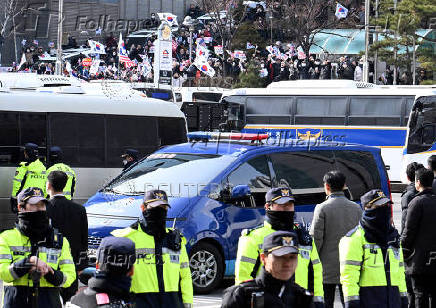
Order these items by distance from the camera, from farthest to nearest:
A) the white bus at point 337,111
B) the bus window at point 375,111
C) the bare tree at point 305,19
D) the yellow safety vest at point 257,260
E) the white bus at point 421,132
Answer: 1. the bare tree at point 305,19
2. the bus window at point 375,111
3. the white bus at point 337,111
4. the white bus at point 421,132
5. the yellow safety vest at point 257,260

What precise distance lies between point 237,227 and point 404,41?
3270 centimetres

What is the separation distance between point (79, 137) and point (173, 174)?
20.4ft

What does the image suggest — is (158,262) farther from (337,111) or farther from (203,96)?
(203,96)

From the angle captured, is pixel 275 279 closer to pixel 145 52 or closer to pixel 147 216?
pixel 147 216

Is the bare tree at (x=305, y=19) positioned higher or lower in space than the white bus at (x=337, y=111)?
higher

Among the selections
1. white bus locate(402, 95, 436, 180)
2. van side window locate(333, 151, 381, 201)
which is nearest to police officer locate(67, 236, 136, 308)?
van side window locate(333, 151, 381, 201)

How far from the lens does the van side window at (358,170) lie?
12820mm

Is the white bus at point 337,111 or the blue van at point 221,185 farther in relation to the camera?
the white bus at point 337,111

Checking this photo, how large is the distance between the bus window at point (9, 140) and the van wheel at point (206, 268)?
5.89 metres

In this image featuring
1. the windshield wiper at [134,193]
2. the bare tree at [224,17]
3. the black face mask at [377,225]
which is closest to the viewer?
the black face mask at [377,225]

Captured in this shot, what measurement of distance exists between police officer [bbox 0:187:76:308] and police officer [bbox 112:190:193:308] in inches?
18.6

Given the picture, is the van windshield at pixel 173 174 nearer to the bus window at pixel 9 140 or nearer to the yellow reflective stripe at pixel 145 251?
the bus window at pixel 9 140

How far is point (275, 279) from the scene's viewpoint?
4.90m

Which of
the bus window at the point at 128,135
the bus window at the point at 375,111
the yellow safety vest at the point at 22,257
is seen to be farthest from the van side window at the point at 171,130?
the yellow safety vest at the point at 22,257
